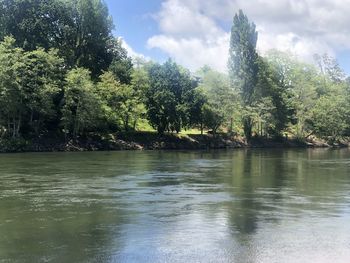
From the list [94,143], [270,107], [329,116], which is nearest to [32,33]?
[94,143]

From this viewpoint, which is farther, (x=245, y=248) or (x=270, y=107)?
(x=270, y=107)

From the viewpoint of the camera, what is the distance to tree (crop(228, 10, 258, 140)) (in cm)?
9381

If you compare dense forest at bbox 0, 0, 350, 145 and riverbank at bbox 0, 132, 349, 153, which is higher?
dense forest at bbox 0, 0, 350, 145

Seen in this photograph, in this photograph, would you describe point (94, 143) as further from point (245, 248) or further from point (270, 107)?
point (245, 248)

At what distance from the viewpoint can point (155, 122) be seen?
84.4 m

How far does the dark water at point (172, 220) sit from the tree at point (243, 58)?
Result: 66072mm

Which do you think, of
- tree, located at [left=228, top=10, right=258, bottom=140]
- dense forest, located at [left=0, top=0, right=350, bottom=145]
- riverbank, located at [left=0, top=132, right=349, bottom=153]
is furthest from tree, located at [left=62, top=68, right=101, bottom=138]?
tree, located at [left=228, top=10, right=258, bottom=140]

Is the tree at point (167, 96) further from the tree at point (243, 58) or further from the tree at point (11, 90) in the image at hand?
the tree at point (11, 90)

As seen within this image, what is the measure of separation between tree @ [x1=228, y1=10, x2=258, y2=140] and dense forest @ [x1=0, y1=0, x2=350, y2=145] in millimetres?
199

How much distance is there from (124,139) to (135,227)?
6596 centimetres

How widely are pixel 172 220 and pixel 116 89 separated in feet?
217

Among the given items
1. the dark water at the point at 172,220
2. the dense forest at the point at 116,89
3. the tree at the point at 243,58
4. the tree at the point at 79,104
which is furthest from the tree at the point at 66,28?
the dark water at the point at 172,220

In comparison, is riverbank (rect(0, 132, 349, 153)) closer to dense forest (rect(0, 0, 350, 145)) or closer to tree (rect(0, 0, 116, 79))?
dense forest (rect(0, 0, 350, 145))

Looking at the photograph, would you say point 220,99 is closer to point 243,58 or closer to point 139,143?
point 243,58
